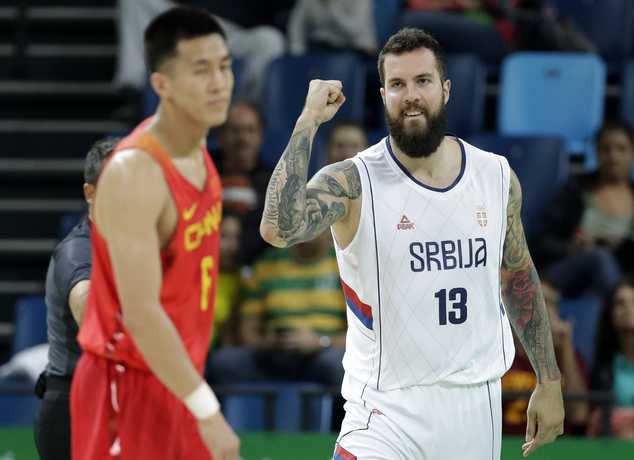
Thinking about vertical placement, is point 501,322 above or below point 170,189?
below

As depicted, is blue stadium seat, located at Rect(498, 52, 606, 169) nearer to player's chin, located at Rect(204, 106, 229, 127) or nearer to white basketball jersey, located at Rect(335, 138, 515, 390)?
white basketball jersey, located at Rect(335, 138, 515, 390)

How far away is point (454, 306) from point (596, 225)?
3589 mm

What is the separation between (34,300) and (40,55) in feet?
10.4

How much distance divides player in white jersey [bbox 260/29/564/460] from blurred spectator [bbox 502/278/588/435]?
6.08 feet

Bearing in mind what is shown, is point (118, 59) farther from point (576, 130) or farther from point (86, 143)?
point (576, 130)

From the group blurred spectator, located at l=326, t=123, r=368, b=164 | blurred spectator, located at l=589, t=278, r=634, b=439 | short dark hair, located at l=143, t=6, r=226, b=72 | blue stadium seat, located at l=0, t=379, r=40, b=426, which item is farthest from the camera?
blurred spectator, located at l=326, t=123, r=368, b=164

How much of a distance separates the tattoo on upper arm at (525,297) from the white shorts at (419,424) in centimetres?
34

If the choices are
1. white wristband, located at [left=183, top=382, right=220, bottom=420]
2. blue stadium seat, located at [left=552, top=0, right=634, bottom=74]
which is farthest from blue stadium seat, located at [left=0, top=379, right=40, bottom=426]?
blue stadium seat, located at [left=552, top=0, right=634, bottom=74]

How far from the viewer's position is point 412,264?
10.8 feet

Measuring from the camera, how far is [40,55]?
8.85 meters

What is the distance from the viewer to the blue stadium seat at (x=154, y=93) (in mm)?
7930

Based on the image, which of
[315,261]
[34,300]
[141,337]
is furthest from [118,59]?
[141,337]

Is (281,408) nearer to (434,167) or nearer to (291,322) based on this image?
(291,322)

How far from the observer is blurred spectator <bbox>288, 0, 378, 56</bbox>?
7.96 m
